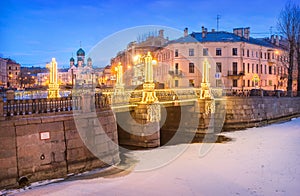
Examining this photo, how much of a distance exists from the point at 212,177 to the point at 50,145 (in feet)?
20.9

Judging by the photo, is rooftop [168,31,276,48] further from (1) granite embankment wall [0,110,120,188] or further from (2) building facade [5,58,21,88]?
(2) building facade [5,58,21,88]

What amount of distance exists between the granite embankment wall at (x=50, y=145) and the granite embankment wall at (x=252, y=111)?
15783 mm

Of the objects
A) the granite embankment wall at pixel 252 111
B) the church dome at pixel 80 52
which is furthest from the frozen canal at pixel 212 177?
the church dome at pixel 80 52

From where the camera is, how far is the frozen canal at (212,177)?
36.8 ft

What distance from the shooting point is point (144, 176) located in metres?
13.1

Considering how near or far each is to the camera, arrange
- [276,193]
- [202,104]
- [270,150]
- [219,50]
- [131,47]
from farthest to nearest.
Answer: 1. [131,47]
2. [219,50]
3. [202,104]
4. [270,150]
5. [276,193]

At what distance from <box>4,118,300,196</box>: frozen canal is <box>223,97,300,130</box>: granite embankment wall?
9.58 metres

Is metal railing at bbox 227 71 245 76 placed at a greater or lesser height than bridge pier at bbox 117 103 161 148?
greater

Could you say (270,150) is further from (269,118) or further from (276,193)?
(269,118)

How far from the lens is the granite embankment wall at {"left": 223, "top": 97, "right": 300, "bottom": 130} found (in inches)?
1102

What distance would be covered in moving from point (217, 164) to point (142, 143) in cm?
576

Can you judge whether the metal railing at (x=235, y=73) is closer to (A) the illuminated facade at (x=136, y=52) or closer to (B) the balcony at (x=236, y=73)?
(B) the balcony at (x=236, y=73)

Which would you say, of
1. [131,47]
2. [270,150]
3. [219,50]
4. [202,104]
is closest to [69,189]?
[270,150]

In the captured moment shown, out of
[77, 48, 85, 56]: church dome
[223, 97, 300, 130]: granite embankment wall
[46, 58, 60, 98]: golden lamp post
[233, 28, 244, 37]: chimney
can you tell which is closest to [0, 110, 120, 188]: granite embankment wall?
[46, 58, 60, 98]: golden lamp post
